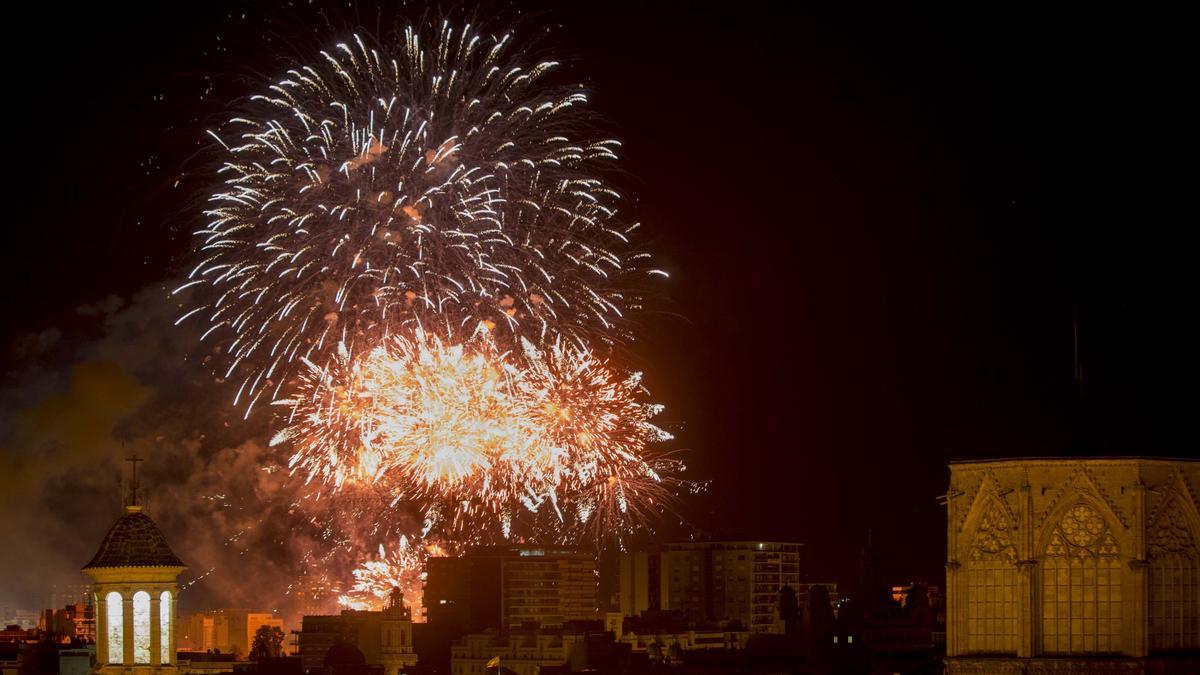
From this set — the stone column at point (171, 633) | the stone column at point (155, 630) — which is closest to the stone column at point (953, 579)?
the stone column at point (171, 633)

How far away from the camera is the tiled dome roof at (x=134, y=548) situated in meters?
82.4

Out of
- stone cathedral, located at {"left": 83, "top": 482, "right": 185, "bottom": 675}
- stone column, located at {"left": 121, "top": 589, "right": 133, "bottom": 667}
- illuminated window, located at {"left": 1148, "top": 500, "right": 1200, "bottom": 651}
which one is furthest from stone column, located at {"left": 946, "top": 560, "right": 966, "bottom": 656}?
stone column, located at {"left": 121, "top": 589, "right": 133, "bottom": 667}

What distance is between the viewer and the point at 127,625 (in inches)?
3282

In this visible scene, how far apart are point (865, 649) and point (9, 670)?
5540 centimetres

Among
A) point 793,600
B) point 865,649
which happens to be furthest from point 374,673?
point 793,600

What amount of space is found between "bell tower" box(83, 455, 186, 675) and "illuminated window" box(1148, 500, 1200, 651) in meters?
44.7

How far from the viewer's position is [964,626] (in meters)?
51.0

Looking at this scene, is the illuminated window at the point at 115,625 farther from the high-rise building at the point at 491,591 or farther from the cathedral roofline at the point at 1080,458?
the high-rise building at the point at 491,591

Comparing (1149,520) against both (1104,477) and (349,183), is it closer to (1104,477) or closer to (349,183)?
(1104,477)

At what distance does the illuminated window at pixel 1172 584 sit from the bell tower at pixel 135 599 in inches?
1761

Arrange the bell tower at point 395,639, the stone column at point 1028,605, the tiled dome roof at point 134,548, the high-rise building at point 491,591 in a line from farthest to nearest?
the high-rise building at point 491,591
the bell tower at point 395,639
the tiled dome roof at point 134,548
the stone column at point 1028,605

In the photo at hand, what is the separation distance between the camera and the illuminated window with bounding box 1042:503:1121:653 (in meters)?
49.2

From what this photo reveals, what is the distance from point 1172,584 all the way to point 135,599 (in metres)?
46.5

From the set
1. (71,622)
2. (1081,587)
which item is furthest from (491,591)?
(1081,587)
